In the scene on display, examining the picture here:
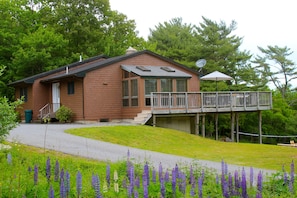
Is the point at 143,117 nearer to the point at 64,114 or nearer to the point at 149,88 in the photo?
the point at 149,88

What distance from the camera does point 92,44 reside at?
36875 millimetres

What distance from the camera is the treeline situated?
32.6 metres

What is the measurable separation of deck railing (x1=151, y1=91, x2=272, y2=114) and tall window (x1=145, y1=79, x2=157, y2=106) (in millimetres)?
1077

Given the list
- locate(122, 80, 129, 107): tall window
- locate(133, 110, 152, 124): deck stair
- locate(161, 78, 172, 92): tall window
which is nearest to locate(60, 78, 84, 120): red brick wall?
locate(122, 80, 129, 107): tall window

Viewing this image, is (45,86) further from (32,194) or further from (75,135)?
(32,194)

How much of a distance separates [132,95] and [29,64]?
12320 mm

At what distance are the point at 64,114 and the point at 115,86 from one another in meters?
3.32

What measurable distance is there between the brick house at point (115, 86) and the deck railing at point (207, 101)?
1.01m

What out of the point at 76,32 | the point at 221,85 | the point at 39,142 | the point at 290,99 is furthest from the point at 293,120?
the point at 39,142

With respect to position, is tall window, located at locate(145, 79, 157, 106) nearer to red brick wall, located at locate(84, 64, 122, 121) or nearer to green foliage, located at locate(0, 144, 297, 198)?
red brick wall, located at locate(84, 64, 122, 121)

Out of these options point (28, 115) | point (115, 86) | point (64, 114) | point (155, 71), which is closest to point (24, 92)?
point (28, 115)

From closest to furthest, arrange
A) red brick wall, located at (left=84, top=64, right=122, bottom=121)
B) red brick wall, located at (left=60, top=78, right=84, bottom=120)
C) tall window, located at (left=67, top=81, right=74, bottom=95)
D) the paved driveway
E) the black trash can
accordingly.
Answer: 1. the paved driveway
2. red brick wall, located at (left=84, top=64, right=122, bottom=121)
3. red brick wall, located at (left=60, top=78, right=84, bottom=120)
4. tall window, located at (left=67, top=81, right=74, bottom=95)
5. the black trash can

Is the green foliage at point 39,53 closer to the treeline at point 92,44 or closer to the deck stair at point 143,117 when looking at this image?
the treeline at point 92,44

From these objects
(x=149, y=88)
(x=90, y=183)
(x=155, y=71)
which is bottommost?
(x=90, y=183)
